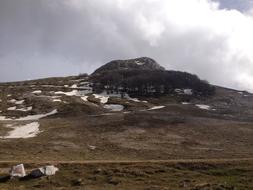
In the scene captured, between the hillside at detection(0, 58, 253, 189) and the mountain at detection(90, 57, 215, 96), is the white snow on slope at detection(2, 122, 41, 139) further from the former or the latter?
the mountain at detection(90, 57, 215, 96)

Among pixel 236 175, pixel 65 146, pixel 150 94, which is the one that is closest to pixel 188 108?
pixel 150 94

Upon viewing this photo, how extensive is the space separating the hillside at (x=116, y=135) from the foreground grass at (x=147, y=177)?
118 millimetres

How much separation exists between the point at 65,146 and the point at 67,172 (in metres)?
27.4

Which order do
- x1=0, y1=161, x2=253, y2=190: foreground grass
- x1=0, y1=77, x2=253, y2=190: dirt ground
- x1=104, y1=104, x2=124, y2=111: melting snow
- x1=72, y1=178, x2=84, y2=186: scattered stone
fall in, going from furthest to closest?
x1=104, y1=104, x2=124, y2=111: melting snow < x1=0, y1=77, x2=253, y2=190: dirt ground < x1=72, y1=178, x2=84, y2=186: scattered stone < x1=0, y1=161, x2=253, y2=190: foreground grass

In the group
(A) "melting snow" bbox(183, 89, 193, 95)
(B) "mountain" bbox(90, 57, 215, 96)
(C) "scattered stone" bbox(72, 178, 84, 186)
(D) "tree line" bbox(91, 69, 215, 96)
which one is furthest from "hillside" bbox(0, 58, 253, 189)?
(D) "tree line" bbox(91, 69, 215, 96)

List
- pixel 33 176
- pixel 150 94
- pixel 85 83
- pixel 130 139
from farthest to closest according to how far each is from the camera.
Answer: pixel 85 83, pixel 150 94, pixel 130 139, pixel 33 176

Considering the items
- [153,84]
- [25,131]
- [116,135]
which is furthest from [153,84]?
[116,135]

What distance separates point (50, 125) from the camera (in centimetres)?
9994

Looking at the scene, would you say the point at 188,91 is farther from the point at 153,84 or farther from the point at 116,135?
the point at 116,135

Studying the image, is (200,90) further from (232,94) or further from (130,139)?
(130,139)

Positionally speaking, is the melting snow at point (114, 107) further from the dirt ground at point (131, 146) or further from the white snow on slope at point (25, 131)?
the white snow on slope at point (25, 131)

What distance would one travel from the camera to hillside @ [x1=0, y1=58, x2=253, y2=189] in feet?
173

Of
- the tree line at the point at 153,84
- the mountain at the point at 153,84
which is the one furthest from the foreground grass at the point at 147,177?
the tree line at the point at 153,84

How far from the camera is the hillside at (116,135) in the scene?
52625 mm
